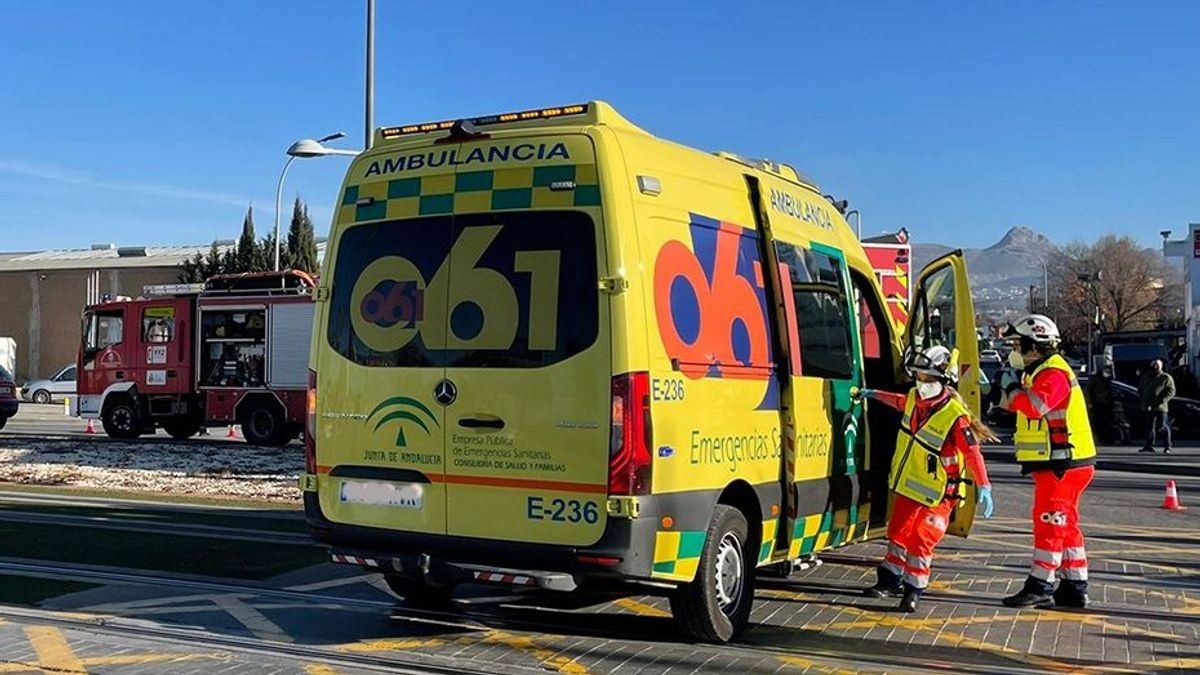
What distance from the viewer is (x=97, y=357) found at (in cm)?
2273

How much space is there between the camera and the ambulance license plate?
5.97 meters

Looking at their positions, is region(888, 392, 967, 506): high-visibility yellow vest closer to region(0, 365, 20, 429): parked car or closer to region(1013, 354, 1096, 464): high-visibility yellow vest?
region(1013, 354, 1096, 464): high-visibility yellow vest

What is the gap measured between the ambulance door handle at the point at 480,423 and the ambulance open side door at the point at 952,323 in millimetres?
3825

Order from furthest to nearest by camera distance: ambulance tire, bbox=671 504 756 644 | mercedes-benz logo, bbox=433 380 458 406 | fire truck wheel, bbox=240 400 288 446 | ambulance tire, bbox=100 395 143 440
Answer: ambulance tire, bbox=100 395 143 440 → fire truck wheel, bbox=240 400 288 446 → ambulance tire, bbox=671 504 756 644 → mercedes-benz logo, bbox=433 380 458 406

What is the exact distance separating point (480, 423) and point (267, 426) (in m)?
16.1

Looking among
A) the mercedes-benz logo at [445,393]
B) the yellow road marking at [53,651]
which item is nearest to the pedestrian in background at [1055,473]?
the mercedes-benz logo at [445,393]

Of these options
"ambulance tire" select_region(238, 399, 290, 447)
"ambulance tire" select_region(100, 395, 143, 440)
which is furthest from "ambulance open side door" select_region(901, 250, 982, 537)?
"ambulance tire" select_region(100, 395, 143, 440)

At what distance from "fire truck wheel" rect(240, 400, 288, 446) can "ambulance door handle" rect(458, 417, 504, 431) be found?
15.8m

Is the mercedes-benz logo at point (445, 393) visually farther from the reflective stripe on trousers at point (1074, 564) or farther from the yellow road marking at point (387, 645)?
the reflective stripe on trousers at point (1074, 564)

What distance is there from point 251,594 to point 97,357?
1712cm

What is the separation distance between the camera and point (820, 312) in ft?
23.7

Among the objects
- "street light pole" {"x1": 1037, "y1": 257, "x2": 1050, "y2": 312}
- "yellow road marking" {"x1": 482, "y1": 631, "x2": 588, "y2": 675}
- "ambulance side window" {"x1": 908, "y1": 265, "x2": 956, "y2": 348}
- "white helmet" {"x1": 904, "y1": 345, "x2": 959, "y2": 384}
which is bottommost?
"yellow road marking" {"x1": 482, "y1": 631, "x2": 588, "y2": 675}

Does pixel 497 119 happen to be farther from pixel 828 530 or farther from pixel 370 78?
pixel 370 78

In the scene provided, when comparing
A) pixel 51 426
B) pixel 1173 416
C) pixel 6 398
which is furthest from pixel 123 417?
pixel 1173 416
